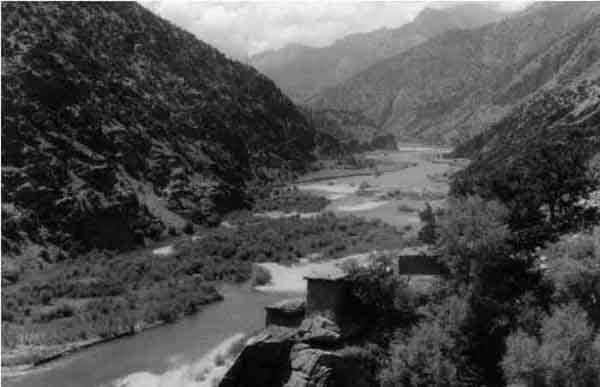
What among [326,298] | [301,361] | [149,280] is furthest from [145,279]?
[301,361]

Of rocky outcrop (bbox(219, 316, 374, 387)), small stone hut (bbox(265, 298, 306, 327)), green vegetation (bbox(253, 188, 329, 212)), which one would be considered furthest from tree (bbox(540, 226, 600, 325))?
green vegetation (bbox(253, 188, 329, 212))

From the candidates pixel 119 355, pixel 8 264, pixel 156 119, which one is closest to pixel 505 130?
pixel 156 119

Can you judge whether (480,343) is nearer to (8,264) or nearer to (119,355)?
(119,355)

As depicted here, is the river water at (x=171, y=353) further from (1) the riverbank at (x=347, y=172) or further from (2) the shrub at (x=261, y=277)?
(1) the riverbank at (x=347, y=172)

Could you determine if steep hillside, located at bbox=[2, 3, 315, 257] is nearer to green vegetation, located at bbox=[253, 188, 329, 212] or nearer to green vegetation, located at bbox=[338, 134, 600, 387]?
green vegetation, located at bbox=[253, 188, 329, 212]

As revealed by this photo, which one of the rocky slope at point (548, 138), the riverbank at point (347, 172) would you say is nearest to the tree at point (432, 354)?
the rocky slope at point (548, 138)

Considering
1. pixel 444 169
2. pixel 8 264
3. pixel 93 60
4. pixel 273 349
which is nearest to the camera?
pixel 273 349
